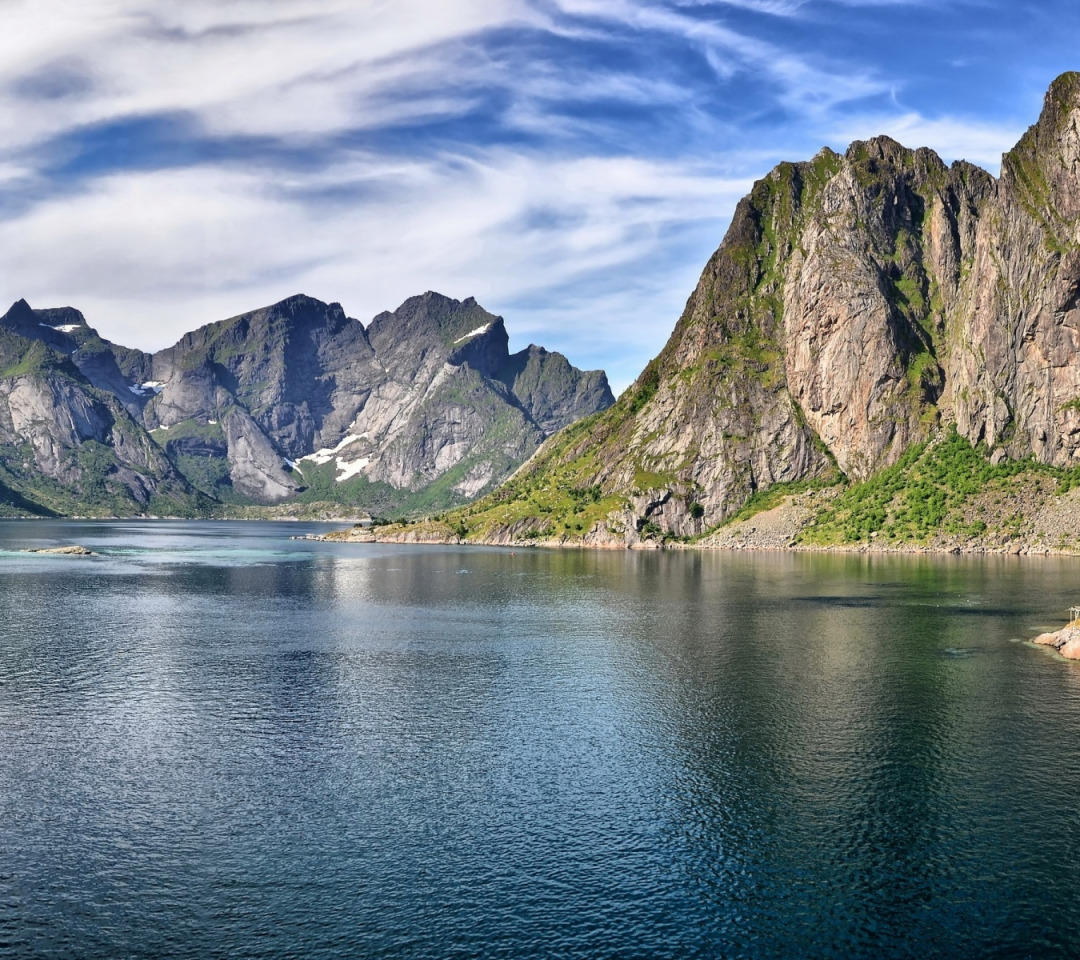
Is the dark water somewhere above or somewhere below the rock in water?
below

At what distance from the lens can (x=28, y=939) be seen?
4588 cm

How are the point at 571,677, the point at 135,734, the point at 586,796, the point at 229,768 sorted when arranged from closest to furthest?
the point at 586,796 → the point at 229,768 → the point at 135,734 → the point at 571,677

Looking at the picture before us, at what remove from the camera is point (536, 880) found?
52594 mm

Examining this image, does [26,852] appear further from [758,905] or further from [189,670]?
[189,670]

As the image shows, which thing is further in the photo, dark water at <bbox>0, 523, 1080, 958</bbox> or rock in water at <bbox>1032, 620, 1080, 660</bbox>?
rock in water at <bbox>1032, 620, 1080, 660</bbox>

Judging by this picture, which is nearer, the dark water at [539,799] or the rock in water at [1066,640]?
the dark water at [539,799]

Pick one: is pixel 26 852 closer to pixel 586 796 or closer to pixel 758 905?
pixel 586 796

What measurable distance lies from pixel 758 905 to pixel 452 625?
4032 inches

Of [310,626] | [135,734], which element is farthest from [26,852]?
[310,626]

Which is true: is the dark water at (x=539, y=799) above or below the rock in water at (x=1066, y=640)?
below

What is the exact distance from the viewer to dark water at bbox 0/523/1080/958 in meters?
47.6

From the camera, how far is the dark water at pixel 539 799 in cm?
4759

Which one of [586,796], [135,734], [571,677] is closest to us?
[586,796]

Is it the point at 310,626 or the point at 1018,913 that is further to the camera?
the point at 310,626
